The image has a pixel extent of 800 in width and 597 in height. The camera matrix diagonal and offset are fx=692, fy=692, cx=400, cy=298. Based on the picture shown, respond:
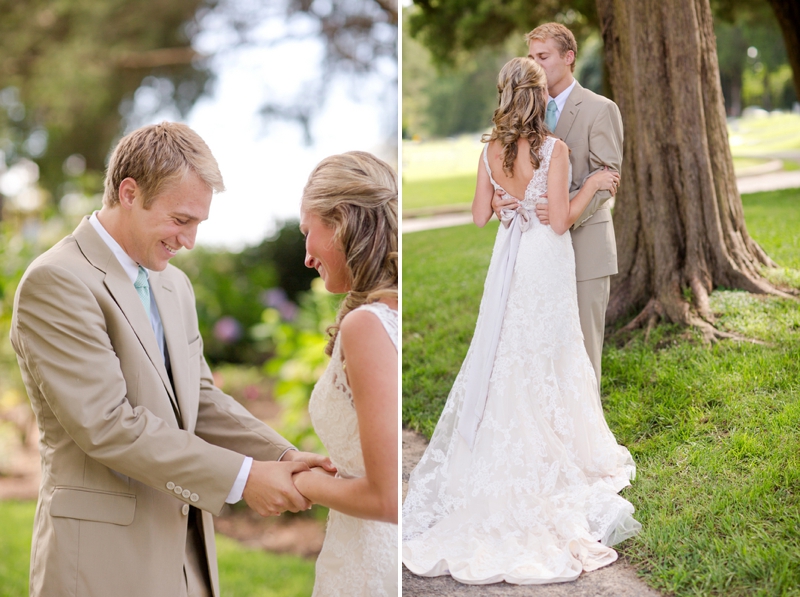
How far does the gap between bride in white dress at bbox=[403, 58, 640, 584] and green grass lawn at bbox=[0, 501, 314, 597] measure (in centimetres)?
167

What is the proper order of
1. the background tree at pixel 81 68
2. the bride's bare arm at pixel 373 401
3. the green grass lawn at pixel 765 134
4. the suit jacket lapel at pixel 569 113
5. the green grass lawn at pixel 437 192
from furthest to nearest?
1. the background tree at pixel 81 68
2. the green grass lawn at pixel 437 192
3. the green grass lawn at pixel 765 134
4. the suit jacket lapel at pixel 569 113
5. the bride's bare arm at pixel 373 401

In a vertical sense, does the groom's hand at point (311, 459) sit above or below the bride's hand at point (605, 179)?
below

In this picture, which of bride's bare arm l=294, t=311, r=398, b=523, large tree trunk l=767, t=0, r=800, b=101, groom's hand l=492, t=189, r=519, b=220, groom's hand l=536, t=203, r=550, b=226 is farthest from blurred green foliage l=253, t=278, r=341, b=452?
large tree trunk l=767, t=0, r=800, b=101

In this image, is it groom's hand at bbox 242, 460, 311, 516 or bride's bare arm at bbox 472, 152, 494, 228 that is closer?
groom's hand at bbox 242, 460, 311, 516

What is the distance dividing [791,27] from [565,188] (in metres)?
1.76

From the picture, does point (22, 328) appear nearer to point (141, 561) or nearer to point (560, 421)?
point (141, 561)

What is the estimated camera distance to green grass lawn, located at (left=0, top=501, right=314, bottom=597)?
12.3 ft

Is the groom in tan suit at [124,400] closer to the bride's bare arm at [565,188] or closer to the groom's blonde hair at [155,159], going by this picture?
the groom's blonde hair at [155,159]

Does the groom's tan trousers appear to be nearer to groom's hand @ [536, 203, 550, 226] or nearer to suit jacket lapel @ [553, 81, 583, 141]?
groom's hand @ [536, 203, 550, 226]

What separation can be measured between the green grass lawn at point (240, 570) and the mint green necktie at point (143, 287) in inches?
88.5

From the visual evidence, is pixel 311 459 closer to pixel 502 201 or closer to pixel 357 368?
pixel 357 368

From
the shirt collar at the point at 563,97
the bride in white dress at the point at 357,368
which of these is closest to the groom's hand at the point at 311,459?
the bride in white dress at the point at 357,368

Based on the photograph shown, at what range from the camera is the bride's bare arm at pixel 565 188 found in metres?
2.27

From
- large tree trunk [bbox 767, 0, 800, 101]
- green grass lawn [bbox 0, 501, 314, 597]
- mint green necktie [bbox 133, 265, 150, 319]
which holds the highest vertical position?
large tree trunk [bbox 767, 0, 800, 101]
